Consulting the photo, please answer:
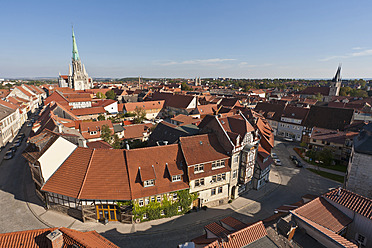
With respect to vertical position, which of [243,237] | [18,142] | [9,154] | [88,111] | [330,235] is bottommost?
[9,154]

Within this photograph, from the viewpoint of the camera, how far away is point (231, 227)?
19.3m

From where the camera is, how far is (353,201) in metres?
21.5

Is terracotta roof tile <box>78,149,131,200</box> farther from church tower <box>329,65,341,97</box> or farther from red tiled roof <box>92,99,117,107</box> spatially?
church tower <box>329,65,341,97</box>

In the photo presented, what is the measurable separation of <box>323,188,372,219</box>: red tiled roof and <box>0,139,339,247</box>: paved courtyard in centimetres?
1083

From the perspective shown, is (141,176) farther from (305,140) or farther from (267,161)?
(305,140)

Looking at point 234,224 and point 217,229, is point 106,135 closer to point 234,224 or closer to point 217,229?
point 217,229

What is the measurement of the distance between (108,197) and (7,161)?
37419 mm

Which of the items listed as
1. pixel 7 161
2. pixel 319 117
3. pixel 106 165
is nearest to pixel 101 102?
pixel 7 161

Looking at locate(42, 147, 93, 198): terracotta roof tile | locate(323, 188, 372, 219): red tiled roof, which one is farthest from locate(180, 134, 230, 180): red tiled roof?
locate(42, 147, 93, 198): terracotta roof tile

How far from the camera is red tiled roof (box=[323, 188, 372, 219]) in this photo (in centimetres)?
2023

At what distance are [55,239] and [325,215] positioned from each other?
24.5 meters

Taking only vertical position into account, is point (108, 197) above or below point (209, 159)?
below

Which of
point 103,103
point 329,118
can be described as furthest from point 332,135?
point 103,103

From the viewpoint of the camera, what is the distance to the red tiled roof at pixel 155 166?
27.2m
